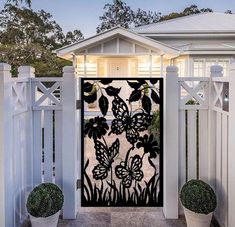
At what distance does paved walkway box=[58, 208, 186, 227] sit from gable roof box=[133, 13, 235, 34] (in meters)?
11.5

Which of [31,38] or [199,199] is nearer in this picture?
[199,199]

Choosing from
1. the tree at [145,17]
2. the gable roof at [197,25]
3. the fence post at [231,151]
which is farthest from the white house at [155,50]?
the tree at [145,17]

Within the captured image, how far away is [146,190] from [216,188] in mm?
856

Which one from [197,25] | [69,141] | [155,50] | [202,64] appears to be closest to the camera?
[69,141]

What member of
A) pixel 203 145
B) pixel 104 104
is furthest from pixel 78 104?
pixel 203 145

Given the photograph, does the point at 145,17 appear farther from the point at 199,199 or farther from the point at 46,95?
the point at 199,199

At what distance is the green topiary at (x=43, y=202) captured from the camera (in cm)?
318

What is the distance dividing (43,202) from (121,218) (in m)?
1.03

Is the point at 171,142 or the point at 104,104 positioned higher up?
the point at 104,104

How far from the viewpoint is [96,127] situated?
3943 millimetres

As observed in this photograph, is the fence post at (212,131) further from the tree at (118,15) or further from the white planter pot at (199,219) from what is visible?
the tree at (118,15)

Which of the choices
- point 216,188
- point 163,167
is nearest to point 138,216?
point 163,167

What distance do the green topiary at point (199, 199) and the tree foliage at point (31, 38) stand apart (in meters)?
15.6

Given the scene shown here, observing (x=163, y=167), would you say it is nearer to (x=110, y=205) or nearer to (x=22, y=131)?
(x=110, y=205)
